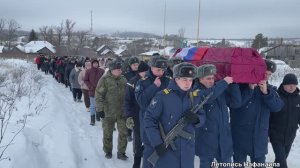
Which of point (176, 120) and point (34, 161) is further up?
point (176, 120)

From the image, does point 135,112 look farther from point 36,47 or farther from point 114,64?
point 36,47

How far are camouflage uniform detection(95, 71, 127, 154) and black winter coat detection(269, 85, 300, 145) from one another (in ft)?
9.34

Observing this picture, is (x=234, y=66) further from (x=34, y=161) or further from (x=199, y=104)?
(x=34, y=161)

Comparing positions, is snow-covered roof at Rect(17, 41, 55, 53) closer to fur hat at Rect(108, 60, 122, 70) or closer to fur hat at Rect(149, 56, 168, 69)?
fur hat at Rect(108, 60, 122, 70)

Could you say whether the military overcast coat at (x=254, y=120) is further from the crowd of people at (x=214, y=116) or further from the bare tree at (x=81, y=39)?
the bare tree at (x=81, y=39)

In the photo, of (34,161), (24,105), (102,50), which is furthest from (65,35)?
(34,161)

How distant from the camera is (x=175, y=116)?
4215mm

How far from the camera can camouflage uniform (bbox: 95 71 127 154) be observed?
6.94m

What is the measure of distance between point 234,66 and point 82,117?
7.33m

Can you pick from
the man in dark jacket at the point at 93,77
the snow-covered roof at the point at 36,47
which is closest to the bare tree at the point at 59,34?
the snow-covered roof at the point at 36,47

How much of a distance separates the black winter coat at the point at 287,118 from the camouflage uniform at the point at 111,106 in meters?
2.85

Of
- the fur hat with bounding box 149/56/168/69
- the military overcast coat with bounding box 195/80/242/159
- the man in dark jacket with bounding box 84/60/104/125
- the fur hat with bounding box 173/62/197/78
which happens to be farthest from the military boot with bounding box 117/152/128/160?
the man in dark jacket with bounding box 84/60/104/125

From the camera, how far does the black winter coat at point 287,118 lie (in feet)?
17.8

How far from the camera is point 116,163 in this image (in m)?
6.75
